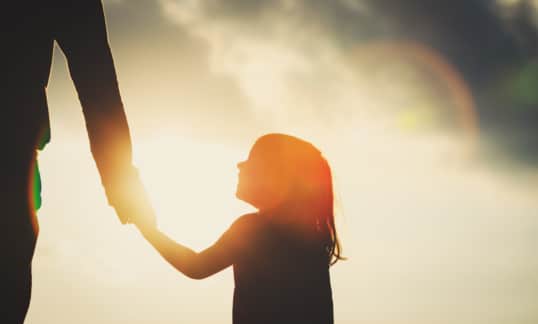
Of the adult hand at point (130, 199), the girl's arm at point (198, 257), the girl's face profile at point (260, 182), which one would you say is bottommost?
the girl's arm at point (198, 257)

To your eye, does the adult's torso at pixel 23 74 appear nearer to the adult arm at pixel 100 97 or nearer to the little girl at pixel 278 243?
the adult arm at pixel 100 97

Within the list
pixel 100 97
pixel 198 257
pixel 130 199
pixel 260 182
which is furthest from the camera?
pixel 260 182

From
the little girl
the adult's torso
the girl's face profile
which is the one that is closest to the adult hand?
the little girl

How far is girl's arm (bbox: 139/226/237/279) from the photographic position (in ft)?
15.3

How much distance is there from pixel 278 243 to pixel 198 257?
25.1 inches

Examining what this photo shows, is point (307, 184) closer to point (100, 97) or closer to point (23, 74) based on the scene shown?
point (100, 97)

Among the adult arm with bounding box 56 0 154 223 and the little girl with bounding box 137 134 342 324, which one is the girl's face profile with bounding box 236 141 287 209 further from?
the adult arm with bounding box 56 0 154 223

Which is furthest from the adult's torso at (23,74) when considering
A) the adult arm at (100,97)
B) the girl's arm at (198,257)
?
the girl's arm at (198,257)

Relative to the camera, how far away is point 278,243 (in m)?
4.89

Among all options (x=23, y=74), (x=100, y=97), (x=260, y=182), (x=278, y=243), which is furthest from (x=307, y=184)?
(x=23, y=74)

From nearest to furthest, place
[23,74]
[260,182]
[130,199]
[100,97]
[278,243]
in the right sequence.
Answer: [23,74] < [100,97] < [130,199] < [278,243] < [260,182]

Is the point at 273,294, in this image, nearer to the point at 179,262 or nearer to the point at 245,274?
the point at 245,274

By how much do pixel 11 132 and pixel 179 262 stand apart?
86.1 inches

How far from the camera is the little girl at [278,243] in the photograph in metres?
4.71
